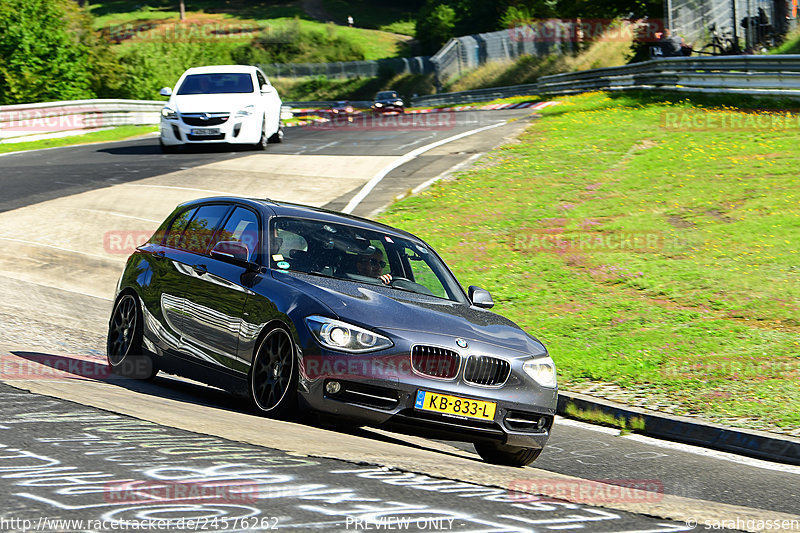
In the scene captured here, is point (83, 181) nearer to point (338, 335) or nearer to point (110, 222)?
point (110, 222)

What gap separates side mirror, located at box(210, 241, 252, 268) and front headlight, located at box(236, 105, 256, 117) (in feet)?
54.9

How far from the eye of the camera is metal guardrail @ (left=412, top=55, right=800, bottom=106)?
82.9 feet

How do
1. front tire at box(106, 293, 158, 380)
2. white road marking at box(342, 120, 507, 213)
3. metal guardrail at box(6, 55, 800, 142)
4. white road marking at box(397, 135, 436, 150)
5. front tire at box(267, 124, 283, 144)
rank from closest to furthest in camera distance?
front tire at box(106, 293, 158, 380) < white road marking at box(342, 120, 507, 213) < metal guardrail at box(6, 55, 800, 142) < white road marking at box(397, 135, 436, 150) < front tire at box(267, 124, 283, 144)

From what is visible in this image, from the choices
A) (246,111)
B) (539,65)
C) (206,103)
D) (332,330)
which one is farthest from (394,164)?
(539,65)

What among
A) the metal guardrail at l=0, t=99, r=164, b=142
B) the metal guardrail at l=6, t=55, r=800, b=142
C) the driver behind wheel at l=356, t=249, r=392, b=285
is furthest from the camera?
the metal guardrail at l=0, t=99, r=164, b=142

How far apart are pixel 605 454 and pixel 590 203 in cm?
1078

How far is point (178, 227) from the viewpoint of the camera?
9.23 metres

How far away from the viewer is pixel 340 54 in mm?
99625

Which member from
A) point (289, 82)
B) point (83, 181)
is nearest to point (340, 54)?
point (289, 82)

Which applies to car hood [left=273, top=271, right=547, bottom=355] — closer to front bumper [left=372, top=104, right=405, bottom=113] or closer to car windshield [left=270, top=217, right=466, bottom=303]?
car windshield [left=270, top=217, right=466, bottom=303]

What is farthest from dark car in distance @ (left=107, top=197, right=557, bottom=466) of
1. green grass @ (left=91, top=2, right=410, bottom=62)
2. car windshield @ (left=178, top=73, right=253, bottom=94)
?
green grass @ (left=91, top=2, right=410, bottom=62)

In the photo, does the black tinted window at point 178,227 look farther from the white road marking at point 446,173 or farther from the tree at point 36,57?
the tree at point 36,57

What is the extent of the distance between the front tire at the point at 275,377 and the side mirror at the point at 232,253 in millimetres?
825

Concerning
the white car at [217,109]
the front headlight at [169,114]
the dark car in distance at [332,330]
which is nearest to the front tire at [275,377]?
the dark car in distance at [332,330]
